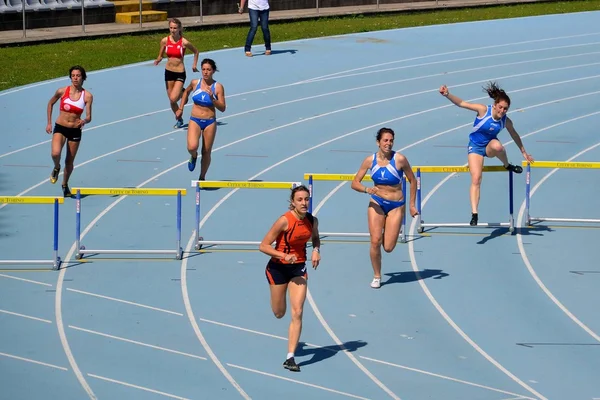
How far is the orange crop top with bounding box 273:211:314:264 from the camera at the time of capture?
1083 centimetres

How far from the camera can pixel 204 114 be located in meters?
16.8

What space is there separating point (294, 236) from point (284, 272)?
340mm

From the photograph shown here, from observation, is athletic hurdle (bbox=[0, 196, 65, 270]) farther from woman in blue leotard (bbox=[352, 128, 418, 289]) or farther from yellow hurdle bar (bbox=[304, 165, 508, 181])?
woman in blue leotard (bbox=[352, 128, 418, 289])

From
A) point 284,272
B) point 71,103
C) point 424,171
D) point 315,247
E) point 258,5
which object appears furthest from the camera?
point 258,5

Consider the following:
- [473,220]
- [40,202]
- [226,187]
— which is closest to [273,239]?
[40,202]

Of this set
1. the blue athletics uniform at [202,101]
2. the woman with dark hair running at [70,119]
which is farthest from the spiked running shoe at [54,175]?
the blue athletics uniform at [202,101]

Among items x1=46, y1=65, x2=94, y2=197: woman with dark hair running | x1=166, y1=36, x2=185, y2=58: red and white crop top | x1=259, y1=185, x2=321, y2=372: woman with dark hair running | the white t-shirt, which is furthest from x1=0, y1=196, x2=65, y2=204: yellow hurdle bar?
the white t-shirt

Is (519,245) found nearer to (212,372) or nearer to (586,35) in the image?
(212,372)

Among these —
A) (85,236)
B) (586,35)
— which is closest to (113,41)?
(586,35)

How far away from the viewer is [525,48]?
28.8 meters

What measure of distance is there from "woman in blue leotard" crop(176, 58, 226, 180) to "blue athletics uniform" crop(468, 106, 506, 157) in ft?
11.8

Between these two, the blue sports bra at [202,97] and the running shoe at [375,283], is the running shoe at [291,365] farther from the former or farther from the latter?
the blue sports bra at [202,97]

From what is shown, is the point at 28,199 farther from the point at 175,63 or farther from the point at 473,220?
the point at 175,63

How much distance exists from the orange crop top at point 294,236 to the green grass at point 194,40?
13757mm
